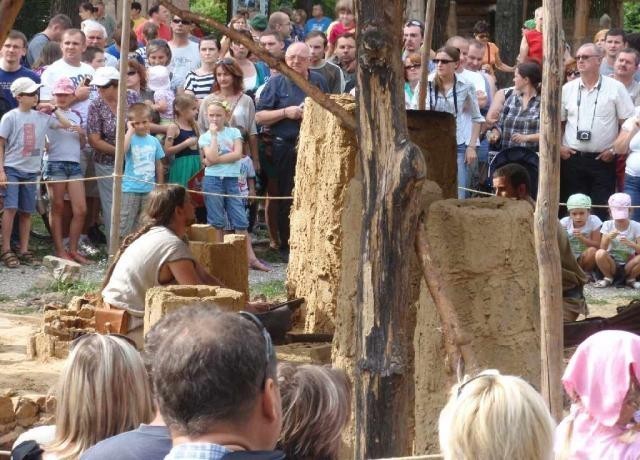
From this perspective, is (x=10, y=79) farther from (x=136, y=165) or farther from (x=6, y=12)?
(x=6, y=12)

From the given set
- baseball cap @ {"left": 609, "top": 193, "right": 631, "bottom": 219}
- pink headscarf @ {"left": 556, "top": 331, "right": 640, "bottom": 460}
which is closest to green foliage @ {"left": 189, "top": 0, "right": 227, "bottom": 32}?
baseball cap @ {"left": 609, "top": 193, "right": 631, "bottom": 219}

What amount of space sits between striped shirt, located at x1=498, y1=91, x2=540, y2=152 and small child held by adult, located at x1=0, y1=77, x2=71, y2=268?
13.7 feet

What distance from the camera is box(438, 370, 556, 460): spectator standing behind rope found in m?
3.09

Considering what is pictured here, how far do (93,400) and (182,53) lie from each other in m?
9.77

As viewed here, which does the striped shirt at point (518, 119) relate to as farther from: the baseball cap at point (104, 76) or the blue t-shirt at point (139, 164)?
the baseball cap at point (104, 76)

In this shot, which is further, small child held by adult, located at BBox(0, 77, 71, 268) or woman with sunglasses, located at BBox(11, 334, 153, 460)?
small child held by adult, located at BBox(0, 77, 71, 268)

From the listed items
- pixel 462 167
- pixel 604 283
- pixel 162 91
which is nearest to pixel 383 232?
pixel 604 283

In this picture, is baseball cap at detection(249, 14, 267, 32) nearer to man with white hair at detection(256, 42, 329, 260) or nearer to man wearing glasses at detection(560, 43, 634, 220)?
man with white hair at detection(256, 42, 329, 260)

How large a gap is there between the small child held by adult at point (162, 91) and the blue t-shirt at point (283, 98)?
2.76ft

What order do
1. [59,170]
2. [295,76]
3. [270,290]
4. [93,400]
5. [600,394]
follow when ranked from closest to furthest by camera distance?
1. [93,400]
2. [600,394]
3. [295,76]
4. [270,290]
5. [59,170]

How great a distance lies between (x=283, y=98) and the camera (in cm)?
1205

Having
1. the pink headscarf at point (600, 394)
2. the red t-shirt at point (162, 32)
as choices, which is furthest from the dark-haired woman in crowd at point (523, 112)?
the pink headscarf at point (600, 394)

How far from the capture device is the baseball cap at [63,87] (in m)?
11.3

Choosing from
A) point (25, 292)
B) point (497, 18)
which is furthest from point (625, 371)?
point (497, 18)
